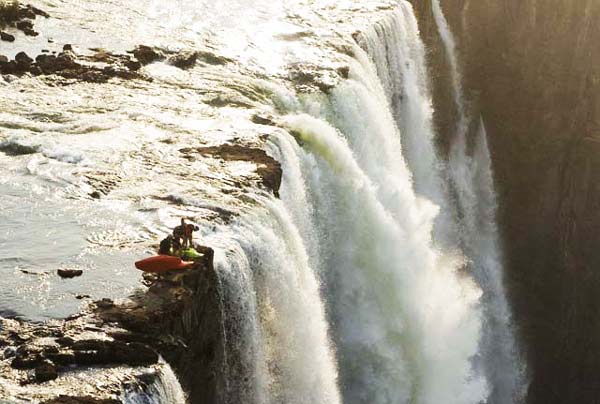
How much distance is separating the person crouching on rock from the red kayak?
41cm

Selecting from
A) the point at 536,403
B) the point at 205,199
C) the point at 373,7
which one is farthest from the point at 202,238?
the point at 536,403

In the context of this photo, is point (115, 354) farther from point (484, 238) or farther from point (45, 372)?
point (484, 238)

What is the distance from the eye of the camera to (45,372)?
12031mm

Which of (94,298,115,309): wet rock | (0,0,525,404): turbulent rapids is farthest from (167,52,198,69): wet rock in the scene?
(94,298,115,309): wet rock

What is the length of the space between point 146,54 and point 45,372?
55.5 feet

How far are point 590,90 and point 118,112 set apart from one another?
30978 mm

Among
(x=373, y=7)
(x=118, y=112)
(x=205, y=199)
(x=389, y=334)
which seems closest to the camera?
(x=205, y=199)

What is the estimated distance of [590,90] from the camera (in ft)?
157

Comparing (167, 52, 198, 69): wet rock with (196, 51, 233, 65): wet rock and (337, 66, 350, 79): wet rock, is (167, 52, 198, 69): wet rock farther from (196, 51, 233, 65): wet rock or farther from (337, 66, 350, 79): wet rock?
(337, 66, 350, 79): wet rock

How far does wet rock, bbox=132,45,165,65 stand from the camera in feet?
90.4

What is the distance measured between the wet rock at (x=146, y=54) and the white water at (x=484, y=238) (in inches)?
698

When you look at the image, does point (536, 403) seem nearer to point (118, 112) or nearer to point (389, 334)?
point (389, 334)

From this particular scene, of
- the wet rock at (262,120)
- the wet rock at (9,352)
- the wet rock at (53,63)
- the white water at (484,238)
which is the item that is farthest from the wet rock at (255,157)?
the white water at (484,238)

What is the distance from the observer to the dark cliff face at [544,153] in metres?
42.3
